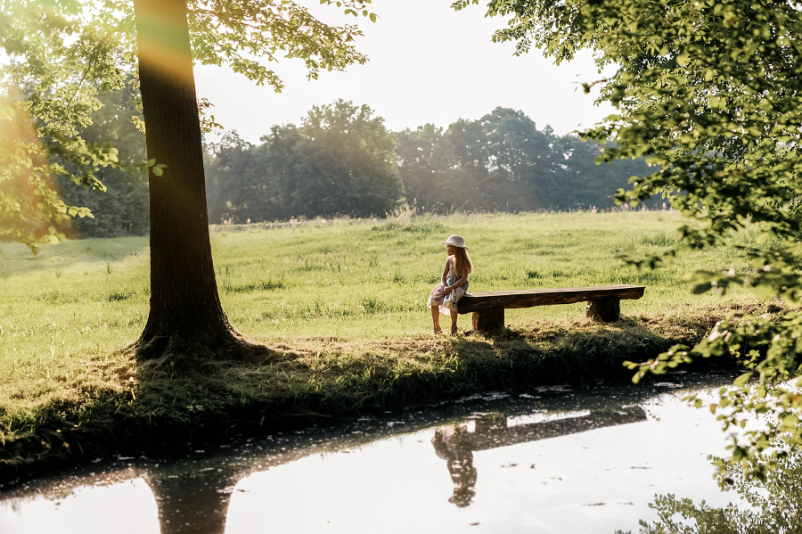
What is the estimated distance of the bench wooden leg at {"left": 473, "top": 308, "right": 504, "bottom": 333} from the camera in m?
9.47

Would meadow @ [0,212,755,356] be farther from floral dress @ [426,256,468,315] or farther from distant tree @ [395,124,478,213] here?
distant tree @ [395,124,478,213]

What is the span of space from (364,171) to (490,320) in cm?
5017

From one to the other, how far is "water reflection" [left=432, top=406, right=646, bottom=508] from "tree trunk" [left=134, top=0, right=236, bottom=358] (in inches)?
125

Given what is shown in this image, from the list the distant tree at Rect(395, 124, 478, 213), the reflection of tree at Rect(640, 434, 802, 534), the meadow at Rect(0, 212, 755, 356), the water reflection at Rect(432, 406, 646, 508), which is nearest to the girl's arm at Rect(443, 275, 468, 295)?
the meadow at Rect(0, 212, 755, 356)

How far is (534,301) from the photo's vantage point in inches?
376

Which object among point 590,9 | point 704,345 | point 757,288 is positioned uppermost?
point 590,9

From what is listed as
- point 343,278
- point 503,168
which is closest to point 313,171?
point 503,168

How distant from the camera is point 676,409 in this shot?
735 centimetres

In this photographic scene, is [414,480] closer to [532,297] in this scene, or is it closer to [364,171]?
[532,297]

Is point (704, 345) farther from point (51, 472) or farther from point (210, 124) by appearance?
point (210, 124)

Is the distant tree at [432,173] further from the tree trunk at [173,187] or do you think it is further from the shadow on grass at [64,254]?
the tree trunk at [173,187]

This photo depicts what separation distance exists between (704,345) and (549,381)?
18.0ft

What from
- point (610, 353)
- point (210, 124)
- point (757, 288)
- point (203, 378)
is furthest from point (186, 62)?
point (757, 288)

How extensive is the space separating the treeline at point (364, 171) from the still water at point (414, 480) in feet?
132
